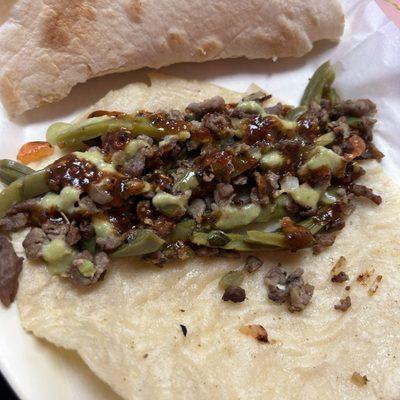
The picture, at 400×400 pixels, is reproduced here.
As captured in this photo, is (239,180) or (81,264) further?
(239,180)

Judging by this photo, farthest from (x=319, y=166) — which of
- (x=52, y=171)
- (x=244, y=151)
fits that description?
(x=52, y=171)

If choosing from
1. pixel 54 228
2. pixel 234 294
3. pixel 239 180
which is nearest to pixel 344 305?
pixel 234 294

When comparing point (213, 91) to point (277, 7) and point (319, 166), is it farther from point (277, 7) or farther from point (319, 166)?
point (319, 166)

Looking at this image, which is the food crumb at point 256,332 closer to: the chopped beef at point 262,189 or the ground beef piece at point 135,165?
the chopped beef at point 262,189

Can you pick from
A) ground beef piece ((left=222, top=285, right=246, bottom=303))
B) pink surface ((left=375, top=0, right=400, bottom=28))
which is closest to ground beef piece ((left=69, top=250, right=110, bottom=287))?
ground beef piece ((left=222, top=285, right=246, bottom=303))

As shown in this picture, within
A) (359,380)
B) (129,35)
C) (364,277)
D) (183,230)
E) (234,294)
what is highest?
(129,35)

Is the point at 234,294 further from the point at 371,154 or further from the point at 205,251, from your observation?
the point at 371,154
